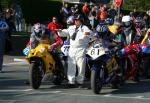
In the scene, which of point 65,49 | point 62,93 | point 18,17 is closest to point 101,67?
point 62,93

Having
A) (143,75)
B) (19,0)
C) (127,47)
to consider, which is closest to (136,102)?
(127,47)

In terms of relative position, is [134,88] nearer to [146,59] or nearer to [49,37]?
[146,59]

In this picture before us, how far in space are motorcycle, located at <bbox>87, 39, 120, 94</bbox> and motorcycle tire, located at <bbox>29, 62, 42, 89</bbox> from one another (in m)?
1.24

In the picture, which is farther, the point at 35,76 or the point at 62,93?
the point at 35,76

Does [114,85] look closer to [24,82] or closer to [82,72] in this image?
Result: [82,72]

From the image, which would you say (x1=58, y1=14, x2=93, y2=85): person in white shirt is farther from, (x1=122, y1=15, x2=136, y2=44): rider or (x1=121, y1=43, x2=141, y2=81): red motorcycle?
(x1=122, y1=15, x2=136, y2=44): rider

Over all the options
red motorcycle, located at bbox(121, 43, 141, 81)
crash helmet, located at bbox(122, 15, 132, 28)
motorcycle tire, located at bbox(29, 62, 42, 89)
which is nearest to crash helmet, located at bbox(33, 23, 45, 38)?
motorcycle tire, located at bbox(29, 62, 42, 89)

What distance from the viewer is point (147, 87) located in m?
14.8

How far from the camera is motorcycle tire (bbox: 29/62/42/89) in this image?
44.0 feet

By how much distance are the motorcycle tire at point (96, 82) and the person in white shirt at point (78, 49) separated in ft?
2.70

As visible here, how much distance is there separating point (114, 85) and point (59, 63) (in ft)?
4.77

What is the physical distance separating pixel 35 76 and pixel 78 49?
126cm

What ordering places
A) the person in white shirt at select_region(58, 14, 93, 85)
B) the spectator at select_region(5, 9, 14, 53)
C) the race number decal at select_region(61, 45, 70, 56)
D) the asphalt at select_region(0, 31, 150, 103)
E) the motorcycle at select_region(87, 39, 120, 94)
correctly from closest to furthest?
the asphalt at select_region(0, 31, 150, 103) < the motorcycle at select_region(87, 39, 120, 94) < the person in white shirt at select_region(58, 14, 93, 85) < the race number decal at select_region(61, 45, 70, 56) < the spectator at select_region(5, 9, 14, 53)

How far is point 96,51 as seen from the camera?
13453 millimetres
